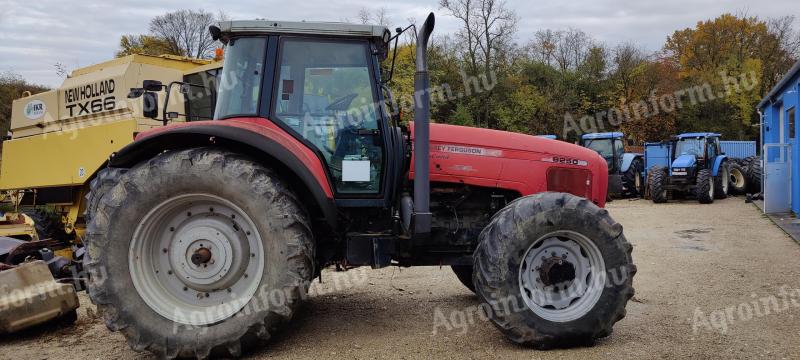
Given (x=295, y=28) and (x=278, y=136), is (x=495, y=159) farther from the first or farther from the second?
(x=295, y=28)

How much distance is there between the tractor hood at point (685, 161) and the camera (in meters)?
17.1

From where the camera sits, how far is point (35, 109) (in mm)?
10336

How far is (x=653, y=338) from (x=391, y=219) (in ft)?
6.76

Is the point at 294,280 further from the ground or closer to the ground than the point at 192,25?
closer to the ground

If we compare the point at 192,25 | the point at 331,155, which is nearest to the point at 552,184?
the point at 331,155

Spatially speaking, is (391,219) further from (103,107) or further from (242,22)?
(103,107)

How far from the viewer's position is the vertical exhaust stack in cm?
387

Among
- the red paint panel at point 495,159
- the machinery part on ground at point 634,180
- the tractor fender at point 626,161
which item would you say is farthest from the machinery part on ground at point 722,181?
the red paint panel at point 495,159

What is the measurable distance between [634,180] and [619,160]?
1.19m

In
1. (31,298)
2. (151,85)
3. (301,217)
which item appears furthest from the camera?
(151,85)

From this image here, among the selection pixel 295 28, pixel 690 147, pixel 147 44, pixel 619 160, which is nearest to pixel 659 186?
pixel 690 147

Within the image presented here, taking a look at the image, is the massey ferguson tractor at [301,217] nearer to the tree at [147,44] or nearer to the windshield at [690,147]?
the windshield at [690,147]

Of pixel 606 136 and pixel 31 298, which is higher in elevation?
pixel 606 136

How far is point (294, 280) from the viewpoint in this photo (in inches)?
144
